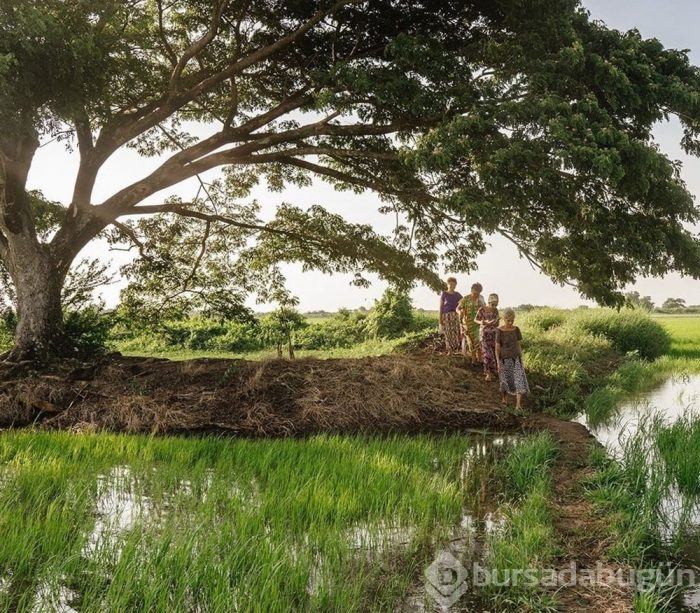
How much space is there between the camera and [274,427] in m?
8.62

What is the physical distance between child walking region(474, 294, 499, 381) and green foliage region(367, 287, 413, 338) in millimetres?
12579

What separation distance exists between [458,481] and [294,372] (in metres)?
5.55

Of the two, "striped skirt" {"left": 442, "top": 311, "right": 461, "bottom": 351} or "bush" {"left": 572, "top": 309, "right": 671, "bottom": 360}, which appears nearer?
"striped skirt" {"left": 442, "top": 311, "right": 461, "bottom": 351}

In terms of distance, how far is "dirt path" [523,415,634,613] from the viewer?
340 centimetres

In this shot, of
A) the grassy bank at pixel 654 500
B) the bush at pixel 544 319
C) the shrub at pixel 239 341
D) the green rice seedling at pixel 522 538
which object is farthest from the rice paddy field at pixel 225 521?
the shrub at pixel 239 341

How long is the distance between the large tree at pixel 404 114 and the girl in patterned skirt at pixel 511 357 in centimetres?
172

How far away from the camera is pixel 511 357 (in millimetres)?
9445

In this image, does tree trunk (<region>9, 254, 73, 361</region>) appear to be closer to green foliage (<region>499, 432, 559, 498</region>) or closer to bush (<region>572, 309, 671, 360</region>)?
green foliage (<region>499, 432, 559, 498</region>)

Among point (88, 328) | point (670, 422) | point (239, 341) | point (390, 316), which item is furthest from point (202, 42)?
point (239, 341)

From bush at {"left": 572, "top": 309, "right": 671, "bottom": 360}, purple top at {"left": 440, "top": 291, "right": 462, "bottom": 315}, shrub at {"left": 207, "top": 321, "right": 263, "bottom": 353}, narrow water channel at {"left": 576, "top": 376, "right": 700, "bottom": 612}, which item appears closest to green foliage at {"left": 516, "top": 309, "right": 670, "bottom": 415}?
bush at {"left": 572, "top": 309, "right": 671, "bottom": 360}

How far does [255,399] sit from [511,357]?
4366 millimetres

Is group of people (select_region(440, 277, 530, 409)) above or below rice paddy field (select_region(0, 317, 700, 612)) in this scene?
above

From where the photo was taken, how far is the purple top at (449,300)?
12.8m

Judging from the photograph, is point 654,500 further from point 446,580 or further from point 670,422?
point 670,422
